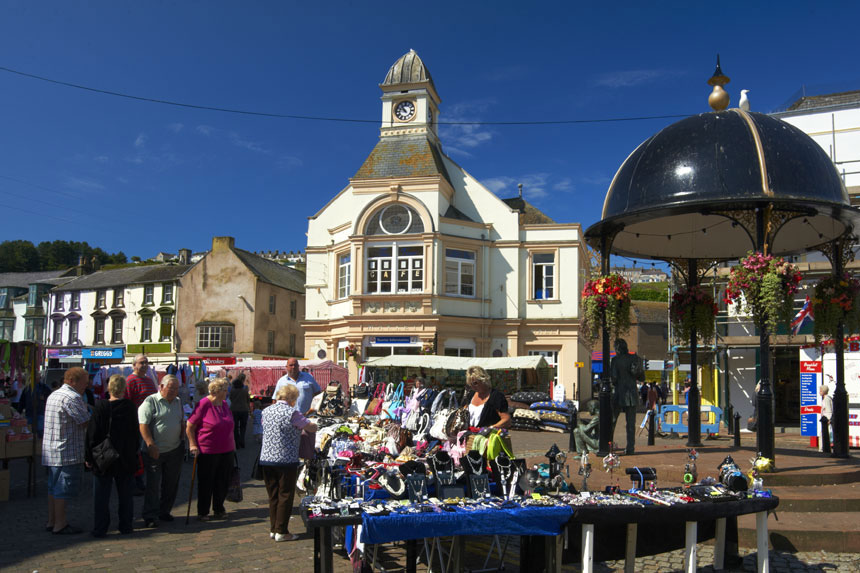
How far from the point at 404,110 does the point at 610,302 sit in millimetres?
26179

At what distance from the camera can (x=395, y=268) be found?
30672mm

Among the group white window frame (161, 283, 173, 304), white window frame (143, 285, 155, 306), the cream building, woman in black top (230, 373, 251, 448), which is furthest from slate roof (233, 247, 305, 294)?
woman in black top (230, 373, 251, 448)

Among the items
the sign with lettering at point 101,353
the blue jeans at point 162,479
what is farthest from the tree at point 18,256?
the blue jeans at point 162,479

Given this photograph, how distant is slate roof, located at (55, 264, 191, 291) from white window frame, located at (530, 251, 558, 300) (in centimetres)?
2628

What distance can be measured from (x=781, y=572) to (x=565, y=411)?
16.8 m

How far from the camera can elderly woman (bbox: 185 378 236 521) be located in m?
8.40

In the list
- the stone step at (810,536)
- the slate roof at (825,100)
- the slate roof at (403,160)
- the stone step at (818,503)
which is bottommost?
the stone step at (810,536)

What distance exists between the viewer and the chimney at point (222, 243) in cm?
4444

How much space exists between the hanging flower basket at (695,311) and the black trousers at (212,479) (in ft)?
26.1

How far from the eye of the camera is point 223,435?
8500 millimetres

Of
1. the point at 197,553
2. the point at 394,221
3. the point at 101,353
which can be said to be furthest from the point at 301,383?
the point at 101,353

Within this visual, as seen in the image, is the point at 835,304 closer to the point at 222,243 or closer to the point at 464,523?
the point at 464,523

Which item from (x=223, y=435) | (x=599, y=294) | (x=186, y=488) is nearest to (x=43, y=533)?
(x=223, y=435)

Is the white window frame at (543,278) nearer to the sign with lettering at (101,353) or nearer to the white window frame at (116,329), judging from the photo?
the sign with lettering at (101,353)
